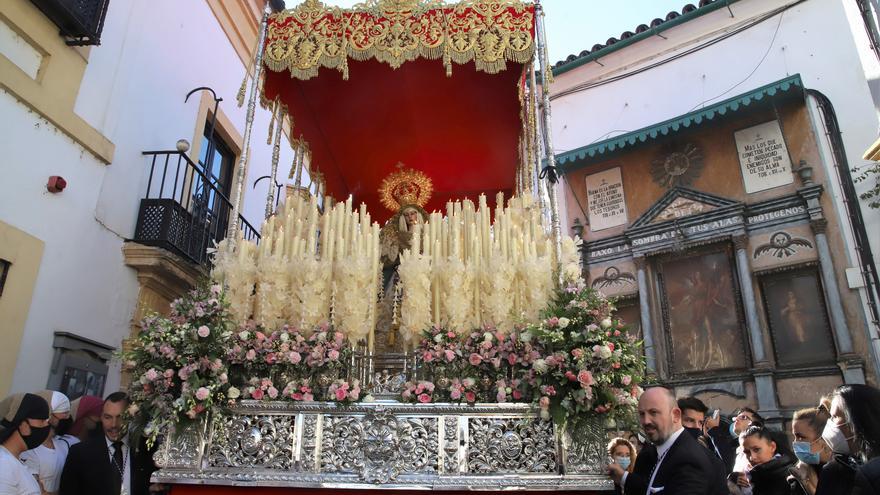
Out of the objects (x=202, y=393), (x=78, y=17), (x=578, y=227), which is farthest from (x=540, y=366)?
(x=578, y=227)

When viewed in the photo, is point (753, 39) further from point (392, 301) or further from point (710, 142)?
point (392, 301)

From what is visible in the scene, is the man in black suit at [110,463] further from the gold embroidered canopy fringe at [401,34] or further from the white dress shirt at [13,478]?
the gold embroidered canopy fringe at [401,34]

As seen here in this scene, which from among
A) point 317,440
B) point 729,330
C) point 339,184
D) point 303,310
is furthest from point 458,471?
point 729,330

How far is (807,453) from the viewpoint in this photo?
9.17ft

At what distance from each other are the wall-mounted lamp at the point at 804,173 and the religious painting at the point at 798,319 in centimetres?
143

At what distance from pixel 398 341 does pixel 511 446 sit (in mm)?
1665

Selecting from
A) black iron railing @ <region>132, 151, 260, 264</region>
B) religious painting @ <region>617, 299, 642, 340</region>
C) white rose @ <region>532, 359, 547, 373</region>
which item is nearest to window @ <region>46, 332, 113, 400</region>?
black iron railing @ <region>132, 151, 260, 264</region>

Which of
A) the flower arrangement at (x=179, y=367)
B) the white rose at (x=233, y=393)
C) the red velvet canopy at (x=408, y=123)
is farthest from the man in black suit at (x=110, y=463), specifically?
the red velvet canopy at (x=408, y=123)

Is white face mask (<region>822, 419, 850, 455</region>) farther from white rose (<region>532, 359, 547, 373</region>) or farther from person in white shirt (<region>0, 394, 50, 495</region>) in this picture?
person in white shirt (<region>0, 394, 50, 495</region>)

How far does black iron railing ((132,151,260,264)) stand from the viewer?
235 inches

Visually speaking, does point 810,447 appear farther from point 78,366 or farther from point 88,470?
point 78,366

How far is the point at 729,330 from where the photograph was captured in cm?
935

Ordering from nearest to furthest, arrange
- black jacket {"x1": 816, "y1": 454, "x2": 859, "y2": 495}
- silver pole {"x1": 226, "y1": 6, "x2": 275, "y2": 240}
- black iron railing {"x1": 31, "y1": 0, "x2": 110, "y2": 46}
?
black jacket {"x1": 816, "y1": 454, "x2": 859, "y2": 495} < silver pole {"x1": 226, "y1": 6, "x2": 275, "y2": 240} < black iron railing {"x1": 31, "y1": 0, "x2": 110, "y2": 46}

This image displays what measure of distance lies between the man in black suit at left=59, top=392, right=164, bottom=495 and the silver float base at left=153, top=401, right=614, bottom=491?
0.21m
